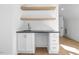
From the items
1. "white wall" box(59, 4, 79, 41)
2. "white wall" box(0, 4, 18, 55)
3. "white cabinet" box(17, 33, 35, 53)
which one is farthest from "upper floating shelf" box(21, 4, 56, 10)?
"white wall" box(0, 4, 18, 55)

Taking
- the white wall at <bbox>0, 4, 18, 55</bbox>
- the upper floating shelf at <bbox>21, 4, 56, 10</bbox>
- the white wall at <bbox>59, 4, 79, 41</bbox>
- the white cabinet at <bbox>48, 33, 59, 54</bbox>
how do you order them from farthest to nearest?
the white wall at <bbox>59, 4, 79, 41</bbox> < the upper floating shelf at <bbox>21, 4, 56, 10</bbox> < the white cabinet at <bbox>48, 33, 59, 54</bbox> < the white wall at <bbox>0, 4, 18, 55</bbox>

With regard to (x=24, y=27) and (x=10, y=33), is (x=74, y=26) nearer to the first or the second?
(x=24, y=27)

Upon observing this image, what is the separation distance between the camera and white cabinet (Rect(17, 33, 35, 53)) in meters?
3.95


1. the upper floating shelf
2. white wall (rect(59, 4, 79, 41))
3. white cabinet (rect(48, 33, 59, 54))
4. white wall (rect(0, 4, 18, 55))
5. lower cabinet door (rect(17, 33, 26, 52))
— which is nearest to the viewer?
white wall (rect(0, 4, 18, 55))

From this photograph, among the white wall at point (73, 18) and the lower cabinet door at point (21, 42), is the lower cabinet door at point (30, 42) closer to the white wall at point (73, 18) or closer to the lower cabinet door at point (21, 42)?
the lower cabinet door at point (21, 42)

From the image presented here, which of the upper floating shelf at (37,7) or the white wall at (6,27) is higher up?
the upper floating shelf at (37,7)

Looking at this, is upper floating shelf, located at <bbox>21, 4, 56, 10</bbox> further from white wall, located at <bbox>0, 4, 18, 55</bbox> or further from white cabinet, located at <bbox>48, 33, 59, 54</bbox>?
white wall, located at <bbox>0, 4, 18, 55</bbox>

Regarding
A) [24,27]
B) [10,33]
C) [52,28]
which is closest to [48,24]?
[52,28]

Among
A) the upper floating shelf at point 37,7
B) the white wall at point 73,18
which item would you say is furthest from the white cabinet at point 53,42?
the white wall at point 73,18

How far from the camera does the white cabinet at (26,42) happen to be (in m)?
3.95

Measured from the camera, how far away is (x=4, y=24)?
2641 millimetres

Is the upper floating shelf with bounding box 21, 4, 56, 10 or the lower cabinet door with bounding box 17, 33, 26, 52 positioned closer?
the lower cabinet door with bounding box 17, 33, 26, 52
